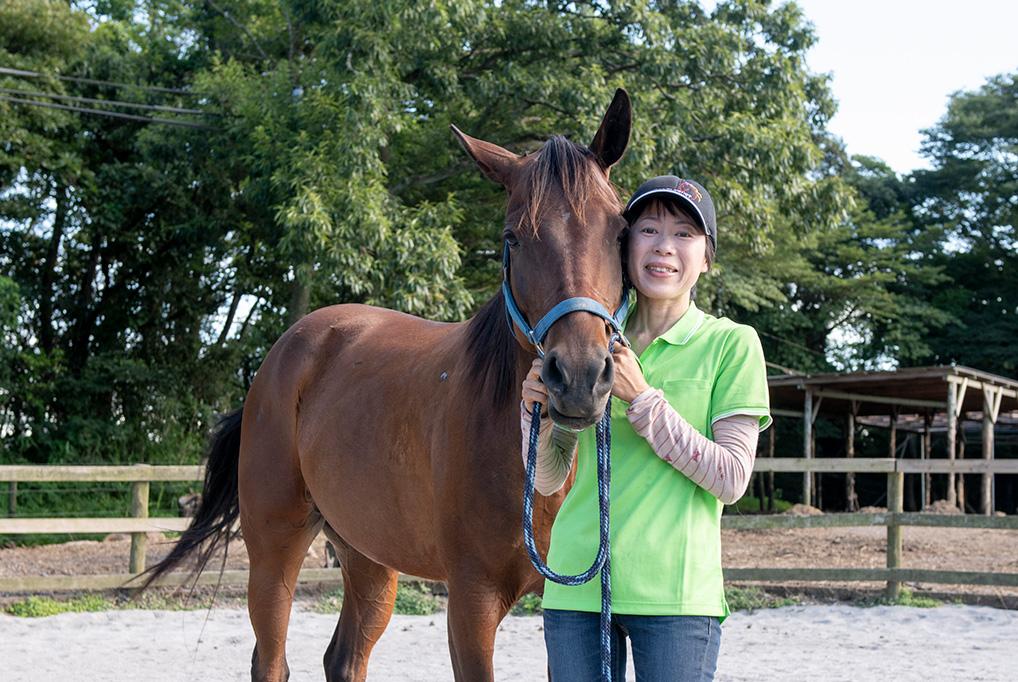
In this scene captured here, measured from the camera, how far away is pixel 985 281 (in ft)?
80.3

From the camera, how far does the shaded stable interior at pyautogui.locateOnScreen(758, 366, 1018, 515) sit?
1648 cm

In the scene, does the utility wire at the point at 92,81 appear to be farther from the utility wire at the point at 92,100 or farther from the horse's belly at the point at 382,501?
the horse's belly at the point at 382,501

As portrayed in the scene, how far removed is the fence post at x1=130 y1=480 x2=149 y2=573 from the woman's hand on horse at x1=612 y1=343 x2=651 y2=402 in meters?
6.50

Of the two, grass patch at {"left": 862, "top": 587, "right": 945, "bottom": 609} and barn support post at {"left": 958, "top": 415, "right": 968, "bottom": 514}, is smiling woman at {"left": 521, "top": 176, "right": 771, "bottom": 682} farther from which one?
barn support post at {"left": 958, "top": 415, "right": 968, "bottom": 514}

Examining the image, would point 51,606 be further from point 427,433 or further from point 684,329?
point 684,329

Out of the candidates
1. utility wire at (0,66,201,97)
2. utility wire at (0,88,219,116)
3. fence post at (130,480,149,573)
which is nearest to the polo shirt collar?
fence post at (130,480,149,573)

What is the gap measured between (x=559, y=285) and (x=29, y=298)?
1416 centimetres

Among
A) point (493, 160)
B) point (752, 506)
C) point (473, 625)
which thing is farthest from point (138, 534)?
point (752, 506)

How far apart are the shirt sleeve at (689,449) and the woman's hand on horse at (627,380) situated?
1 cm

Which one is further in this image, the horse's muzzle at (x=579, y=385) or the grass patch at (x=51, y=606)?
the grass patch at (x=51, y=606)

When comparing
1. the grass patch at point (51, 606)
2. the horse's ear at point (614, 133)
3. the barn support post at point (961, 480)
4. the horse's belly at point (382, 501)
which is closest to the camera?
the horse's ear at point (614, 133)

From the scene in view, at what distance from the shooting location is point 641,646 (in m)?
1.68

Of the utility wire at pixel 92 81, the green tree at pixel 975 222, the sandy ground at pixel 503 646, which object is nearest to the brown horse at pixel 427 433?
the sandy ground at pixel 503 646

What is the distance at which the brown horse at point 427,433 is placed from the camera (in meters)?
1.90
